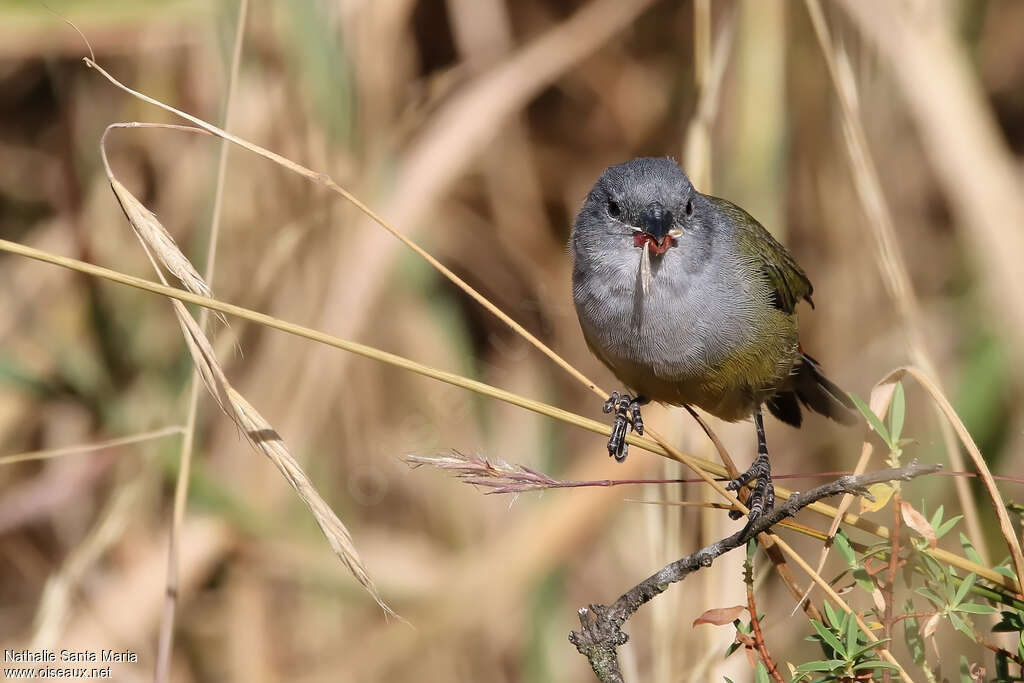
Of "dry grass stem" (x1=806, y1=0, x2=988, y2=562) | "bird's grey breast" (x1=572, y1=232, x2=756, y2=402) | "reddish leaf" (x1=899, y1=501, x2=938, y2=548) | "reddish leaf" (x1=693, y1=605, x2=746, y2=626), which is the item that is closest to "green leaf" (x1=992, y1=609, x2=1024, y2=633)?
"reddish leaf" (x1=899, y1=501, x2=938, y2=548)

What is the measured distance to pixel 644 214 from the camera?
3.12 meters

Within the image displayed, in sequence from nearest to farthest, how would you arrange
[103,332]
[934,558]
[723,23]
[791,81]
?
[934,558], [723,23], [103,332], [791,81]

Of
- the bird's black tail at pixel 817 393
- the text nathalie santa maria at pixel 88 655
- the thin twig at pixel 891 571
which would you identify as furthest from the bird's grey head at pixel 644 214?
the text nathalie santa maria at pixel 88 655

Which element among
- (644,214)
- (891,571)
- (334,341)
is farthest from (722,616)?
(644,214)

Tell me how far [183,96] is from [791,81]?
2.63 metres

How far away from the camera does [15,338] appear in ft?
14.2

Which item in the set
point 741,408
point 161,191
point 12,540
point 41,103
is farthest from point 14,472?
point 741,408

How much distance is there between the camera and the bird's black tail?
3812 mm

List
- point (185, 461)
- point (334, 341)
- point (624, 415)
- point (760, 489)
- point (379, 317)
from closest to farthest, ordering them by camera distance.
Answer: point (334, 341), point (185, 461), point (760, 489), point (624, 415), point (379, 317)

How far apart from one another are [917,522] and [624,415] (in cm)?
182

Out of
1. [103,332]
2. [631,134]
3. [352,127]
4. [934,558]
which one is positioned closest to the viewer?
[934,558]

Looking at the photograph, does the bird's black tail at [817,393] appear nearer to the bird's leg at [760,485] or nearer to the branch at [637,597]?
the bird's leg at [760,485]

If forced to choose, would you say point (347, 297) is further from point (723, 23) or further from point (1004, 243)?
point (1004, 243)

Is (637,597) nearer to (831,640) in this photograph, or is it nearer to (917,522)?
(831,640)
